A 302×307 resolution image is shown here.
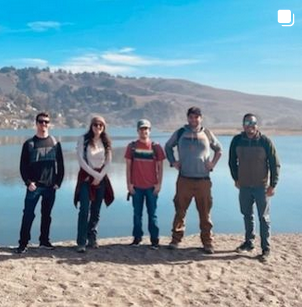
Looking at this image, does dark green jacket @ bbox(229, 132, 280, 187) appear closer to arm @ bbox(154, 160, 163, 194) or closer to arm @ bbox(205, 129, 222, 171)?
arm @ bbox(205, 129, 222, 171)

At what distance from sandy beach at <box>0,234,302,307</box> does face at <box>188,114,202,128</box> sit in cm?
174

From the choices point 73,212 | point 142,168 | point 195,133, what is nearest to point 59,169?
point 142,168

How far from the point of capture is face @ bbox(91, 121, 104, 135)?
6.22 m

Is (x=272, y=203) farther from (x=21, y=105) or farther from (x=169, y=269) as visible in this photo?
(x=21, y=105)

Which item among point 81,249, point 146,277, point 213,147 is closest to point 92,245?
point 81,249

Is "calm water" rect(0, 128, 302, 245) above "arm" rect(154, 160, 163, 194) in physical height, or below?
below

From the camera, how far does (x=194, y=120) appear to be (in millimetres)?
6297

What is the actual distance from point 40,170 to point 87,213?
82cm

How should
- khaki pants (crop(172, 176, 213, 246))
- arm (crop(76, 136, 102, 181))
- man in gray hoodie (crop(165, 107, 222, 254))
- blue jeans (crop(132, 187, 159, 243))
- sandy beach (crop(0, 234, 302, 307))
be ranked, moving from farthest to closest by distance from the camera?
blue jeans (crop(132, 187, 159, 243)) → khaki pants (crop(172, 176, 213, 246)) → man in gray hoodie (crop(165, 107, 222, 254)) → arm (crop(76, 136, 102, 181)) → sandy beach (crop(0, 234, 302, 307))

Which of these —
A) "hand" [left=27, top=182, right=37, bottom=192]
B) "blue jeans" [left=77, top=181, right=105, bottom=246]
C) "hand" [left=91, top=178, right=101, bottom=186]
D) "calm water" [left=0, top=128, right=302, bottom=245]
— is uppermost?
"hand" [left=91, top=178, right=101, bottom=186]

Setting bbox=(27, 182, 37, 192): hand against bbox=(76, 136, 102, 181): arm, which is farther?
bbox=(76, 136, 102, 181): arm

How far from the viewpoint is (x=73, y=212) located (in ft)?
39.2

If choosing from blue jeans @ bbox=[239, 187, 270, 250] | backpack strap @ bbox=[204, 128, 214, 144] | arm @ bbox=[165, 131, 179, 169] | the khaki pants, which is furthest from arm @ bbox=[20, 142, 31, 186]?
blue jeans @ bbox=[239, 187, 270, 250]

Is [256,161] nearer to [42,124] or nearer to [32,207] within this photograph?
[42,124]
